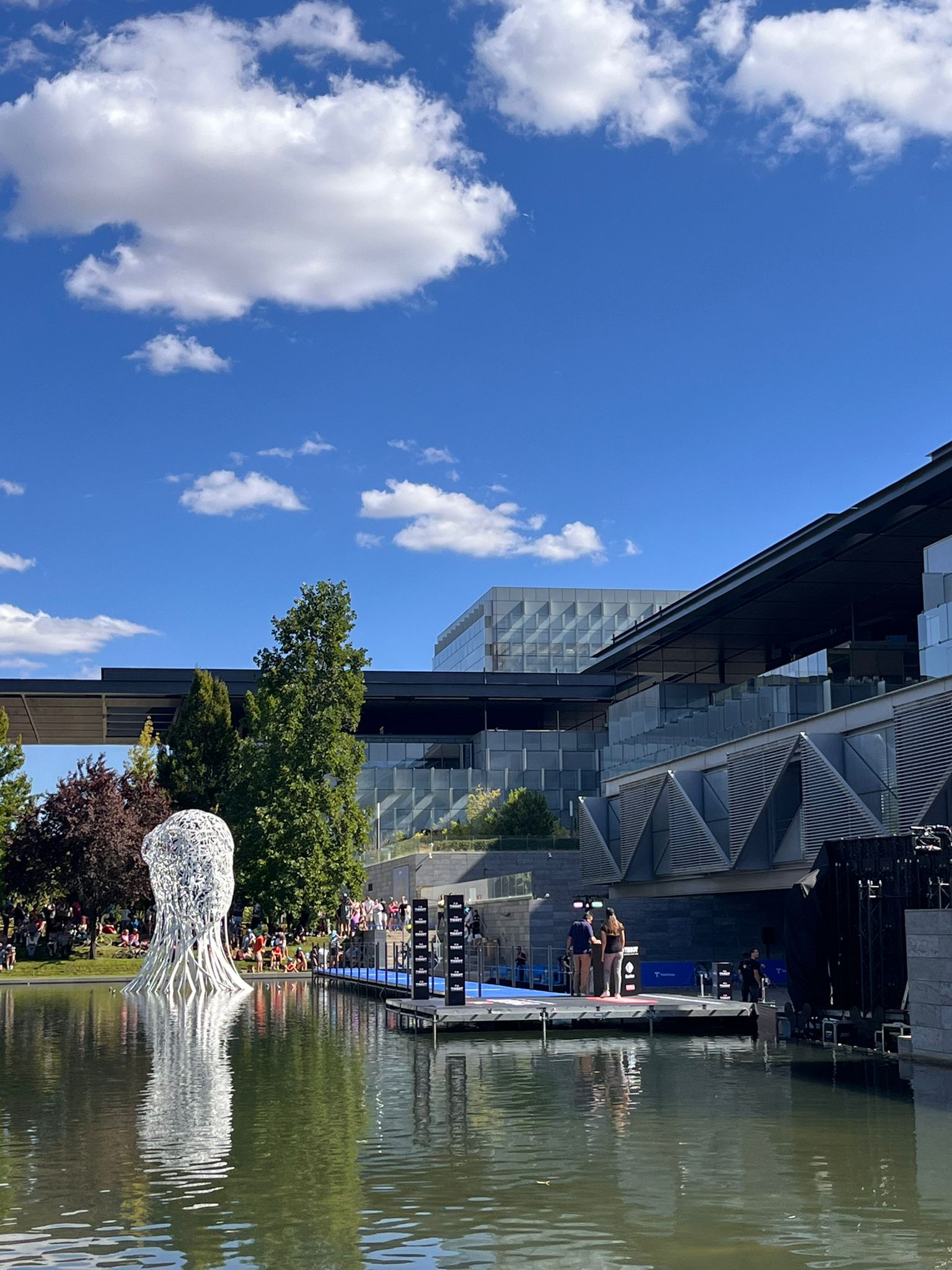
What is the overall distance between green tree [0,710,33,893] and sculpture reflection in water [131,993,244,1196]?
26.1 m

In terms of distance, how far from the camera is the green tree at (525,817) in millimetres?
Result: 62406

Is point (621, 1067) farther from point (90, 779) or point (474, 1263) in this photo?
point (90, 779)

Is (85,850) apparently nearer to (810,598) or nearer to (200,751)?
(200,751)

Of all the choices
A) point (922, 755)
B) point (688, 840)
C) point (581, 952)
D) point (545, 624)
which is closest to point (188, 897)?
point (581, 952)

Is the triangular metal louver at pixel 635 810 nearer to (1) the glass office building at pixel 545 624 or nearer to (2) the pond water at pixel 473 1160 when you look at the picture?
(2) the pond water at pixel 473 1160

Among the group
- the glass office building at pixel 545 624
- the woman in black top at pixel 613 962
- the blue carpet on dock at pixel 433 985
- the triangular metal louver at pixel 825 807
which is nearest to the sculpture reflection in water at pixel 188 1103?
the blue carpet on dock at pixel 433 985

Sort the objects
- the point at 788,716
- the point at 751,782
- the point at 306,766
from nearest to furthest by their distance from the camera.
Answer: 1. the point at 788,716
2. the point at 751,782
3. the point at 306,766

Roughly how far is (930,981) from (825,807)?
1444 cm

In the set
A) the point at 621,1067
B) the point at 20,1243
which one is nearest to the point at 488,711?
the point at 621,1067

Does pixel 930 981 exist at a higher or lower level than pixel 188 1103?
higher

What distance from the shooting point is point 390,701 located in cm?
7381

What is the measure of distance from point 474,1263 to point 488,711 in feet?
221

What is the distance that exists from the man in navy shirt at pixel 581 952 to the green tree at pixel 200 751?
122ft

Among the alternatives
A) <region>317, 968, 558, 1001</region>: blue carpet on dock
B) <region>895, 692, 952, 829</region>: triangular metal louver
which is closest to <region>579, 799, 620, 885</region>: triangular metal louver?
<region>317, 968, 558, 1001</region>: blue carpet on dock
